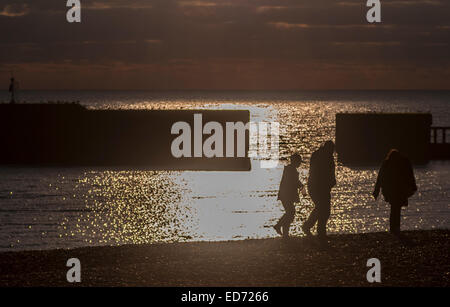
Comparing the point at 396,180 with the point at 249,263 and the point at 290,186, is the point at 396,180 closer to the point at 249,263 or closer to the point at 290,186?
the point at 290,186

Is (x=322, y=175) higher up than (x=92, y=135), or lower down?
lower down

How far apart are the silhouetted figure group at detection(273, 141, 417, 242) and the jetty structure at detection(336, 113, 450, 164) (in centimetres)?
4239

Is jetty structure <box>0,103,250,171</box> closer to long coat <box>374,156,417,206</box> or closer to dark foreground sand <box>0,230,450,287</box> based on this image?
long coat <box>374,156,417,206</box>

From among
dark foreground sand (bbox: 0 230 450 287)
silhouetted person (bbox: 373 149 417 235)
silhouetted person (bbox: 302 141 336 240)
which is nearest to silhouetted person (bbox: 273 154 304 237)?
silhouetted person (bbox: 302 141 336 240)

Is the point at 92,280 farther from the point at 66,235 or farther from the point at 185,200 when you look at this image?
the point at 185,200

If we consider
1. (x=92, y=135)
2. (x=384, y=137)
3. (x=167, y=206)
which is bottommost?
(x=167, y=206)

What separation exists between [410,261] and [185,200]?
25.4 meters

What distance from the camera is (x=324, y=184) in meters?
13.6

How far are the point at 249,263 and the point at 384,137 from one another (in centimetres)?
4714

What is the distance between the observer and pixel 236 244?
1379 cm

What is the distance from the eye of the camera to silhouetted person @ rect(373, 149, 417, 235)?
47.3 ft

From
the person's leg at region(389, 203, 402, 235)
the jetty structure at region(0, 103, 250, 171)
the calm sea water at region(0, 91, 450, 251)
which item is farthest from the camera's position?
the jetty structure at region(0, 103, 250, 171)

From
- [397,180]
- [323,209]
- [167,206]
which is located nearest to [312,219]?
[323,209]

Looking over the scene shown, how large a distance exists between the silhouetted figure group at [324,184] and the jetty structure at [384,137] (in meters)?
42.4
